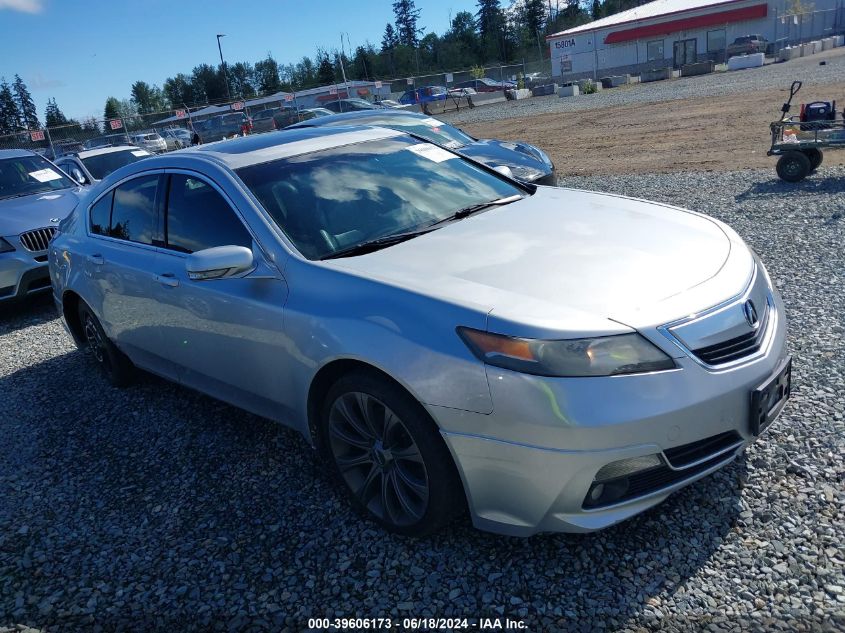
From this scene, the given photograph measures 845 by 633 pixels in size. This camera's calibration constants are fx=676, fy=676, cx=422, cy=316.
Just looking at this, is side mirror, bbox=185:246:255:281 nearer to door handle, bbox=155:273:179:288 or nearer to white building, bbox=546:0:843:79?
door handle, bbox=155:273:179:288

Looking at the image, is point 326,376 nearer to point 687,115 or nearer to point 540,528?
point 540,528

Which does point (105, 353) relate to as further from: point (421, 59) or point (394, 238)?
point (421, 59)

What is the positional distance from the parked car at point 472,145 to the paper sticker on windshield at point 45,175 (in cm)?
339

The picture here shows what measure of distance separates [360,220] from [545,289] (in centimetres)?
121

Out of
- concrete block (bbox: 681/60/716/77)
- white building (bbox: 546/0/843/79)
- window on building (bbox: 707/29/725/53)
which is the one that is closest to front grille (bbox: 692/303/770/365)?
concrete block (bbox: 681/60/716/77)

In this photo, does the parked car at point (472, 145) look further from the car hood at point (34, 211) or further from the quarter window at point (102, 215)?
the quarter window at point (102, 215)

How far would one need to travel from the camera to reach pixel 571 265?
286cm

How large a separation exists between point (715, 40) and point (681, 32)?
2869 mm

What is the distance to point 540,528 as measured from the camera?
2.49 m

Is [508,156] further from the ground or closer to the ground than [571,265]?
closer to the ground

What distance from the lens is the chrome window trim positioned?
2428 millimetres

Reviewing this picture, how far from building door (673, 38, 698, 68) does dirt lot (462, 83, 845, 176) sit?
36.8 meters

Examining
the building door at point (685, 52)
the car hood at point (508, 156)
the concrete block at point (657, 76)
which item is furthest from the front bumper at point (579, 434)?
the building door at point (685, 52)

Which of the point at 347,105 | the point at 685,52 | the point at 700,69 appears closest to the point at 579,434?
the point at 347,105
